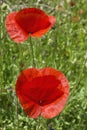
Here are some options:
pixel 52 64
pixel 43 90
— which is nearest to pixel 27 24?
pixel 43 90

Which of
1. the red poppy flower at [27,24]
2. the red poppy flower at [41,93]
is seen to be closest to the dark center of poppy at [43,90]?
the red poppy flower at [41,93]

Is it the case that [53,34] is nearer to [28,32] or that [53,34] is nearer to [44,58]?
[44,58]

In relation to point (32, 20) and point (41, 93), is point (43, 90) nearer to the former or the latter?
point (41, 93)

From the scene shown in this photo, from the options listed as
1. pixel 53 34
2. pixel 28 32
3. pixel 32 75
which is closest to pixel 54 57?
pixel 53 34

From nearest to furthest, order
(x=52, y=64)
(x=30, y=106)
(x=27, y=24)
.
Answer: (x=30, y=106) → (x=27, y=24) → (x=52, y=64)

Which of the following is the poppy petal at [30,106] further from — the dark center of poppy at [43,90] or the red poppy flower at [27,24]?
the red poppy flower at [27,24]

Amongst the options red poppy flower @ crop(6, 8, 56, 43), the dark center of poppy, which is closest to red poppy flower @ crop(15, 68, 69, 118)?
the dark center of poppy

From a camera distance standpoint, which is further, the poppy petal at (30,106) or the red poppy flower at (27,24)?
the red poppy flower at (27,24)
